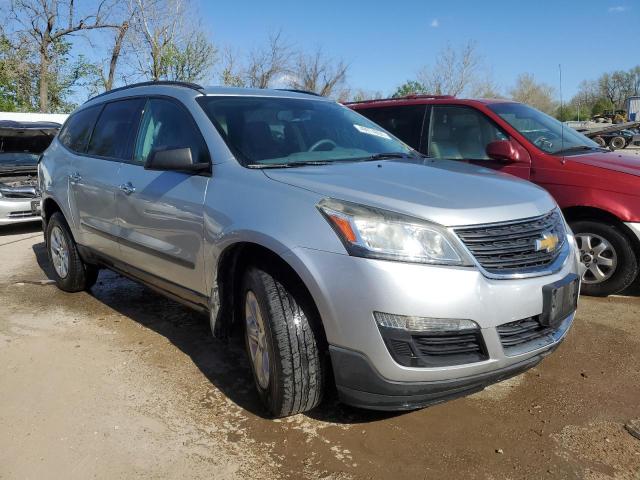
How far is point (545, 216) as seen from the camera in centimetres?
278

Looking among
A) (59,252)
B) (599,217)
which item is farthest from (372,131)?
(59,252)

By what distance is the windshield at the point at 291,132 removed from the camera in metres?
3.21

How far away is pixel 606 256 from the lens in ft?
14.9

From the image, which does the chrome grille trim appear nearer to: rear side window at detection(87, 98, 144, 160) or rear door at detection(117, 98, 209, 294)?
rear door at detection(117, 98, 209, 294)

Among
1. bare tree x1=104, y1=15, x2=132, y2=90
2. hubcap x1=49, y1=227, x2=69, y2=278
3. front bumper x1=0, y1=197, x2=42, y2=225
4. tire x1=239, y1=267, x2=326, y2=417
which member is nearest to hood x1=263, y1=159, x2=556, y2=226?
tire x1=239, y1=267, x2=326, y2=417

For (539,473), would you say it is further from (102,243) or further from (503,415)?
(102,243)

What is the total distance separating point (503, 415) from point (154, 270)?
228cm

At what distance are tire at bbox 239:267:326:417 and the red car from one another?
2.96 meters

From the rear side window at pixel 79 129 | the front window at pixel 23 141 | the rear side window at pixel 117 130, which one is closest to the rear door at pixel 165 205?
the rear side window at pixel 117 130

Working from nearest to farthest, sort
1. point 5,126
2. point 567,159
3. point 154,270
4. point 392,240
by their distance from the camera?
1. point 392,240
2. point 154,270
3. point 567,159
4. point 5,126

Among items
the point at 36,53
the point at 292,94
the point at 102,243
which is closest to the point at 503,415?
the point at 292,94

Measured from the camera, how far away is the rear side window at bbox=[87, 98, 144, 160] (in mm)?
4039

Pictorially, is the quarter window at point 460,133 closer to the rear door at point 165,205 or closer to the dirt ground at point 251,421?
the dirt ground at point 251,421

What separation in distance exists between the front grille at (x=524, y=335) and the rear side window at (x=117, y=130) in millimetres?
2796
